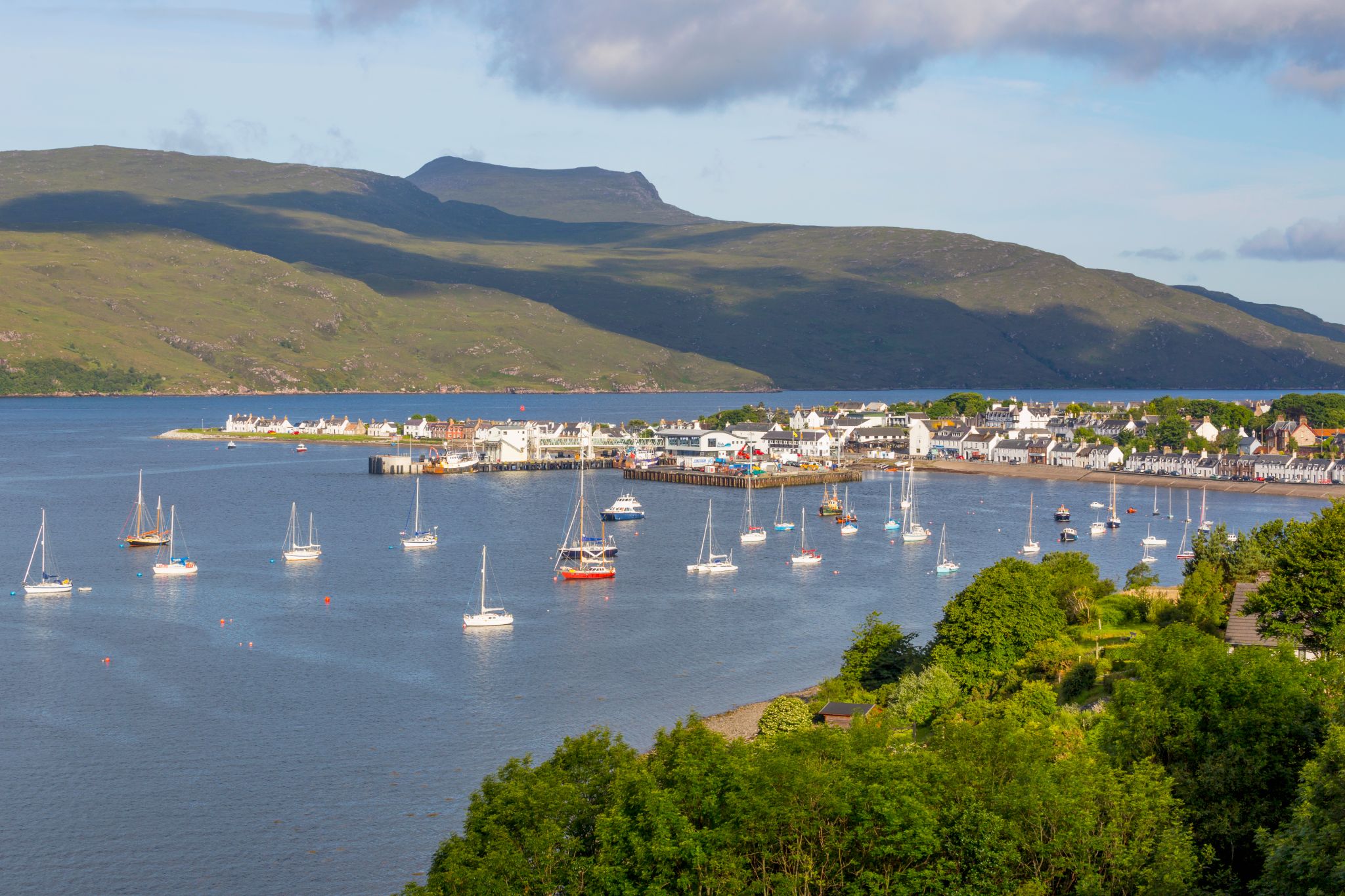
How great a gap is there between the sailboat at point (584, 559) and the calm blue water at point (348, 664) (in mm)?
1157

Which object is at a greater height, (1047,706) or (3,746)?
(1047,706)

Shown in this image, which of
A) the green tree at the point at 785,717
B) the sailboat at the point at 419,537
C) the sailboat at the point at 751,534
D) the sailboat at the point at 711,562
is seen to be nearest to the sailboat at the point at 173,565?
the sailboat at the point at 419,537

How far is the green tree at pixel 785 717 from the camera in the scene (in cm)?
2848

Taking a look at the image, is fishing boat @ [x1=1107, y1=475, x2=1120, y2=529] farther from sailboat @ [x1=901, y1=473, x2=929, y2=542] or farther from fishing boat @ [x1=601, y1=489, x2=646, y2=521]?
fishing boat @ [x1=601, y1=489, x2=646, y2=521]

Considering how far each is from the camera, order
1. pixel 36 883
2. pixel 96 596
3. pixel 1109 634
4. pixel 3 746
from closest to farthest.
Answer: pixel 36 883 → pixel 3 746 → pixel 1109 634 → pixel 96 596

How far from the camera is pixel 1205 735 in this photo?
20.7 meters

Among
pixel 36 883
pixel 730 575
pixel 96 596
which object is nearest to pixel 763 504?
pixel 730 575

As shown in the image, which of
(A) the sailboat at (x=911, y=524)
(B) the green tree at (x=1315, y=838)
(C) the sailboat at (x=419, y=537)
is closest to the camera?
(B) the green tree at (x=1315, y=838)

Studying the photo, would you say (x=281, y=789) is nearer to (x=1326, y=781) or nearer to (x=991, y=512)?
(x=1326, y=781)

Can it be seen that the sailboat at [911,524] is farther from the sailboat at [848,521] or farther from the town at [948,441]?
the town at [948,441]

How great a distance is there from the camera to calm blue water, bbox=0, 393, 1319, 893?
90.7 ft

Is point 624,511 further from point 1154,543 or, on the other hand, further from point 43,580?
point 43,580

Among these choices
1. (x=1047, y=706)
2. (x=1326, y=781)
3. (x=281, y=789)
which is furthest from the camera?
(x=281, y=789)

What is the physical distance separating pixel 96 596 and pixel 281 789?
27578 millimetres
